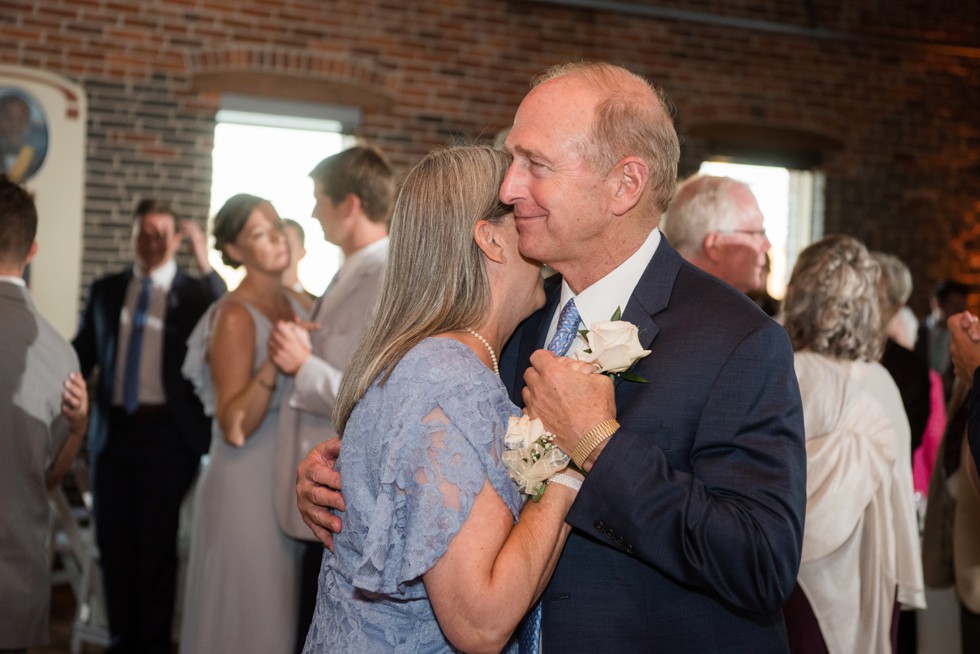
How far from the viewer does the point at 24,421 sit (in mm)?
2848

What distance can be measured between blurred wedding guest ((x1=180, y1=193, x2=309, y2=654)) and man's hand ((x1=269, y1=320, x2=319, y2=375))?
21cm

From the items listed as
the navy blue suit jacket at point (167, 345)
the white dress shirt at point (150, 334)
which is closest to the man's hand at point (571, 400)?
the navy blue suit jacket at point (167, 345)

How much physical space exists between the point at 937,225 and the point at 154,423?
672 cm

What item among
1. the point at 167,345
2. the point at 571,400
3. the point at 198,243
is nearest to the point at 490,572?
the point at 571,400

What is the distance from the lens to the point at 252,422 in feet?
12.3

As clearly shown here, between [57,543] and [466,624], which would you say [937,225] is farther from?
[466,624]

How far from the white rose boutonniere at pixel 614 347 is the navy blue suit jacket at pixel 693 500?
94 mm

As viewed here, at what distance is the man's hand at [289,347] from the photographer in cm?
349

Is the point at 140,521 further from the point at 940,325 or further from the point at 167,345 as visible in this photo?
the point at 940,325

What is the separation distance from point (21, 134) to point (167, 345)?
2524 millimetres

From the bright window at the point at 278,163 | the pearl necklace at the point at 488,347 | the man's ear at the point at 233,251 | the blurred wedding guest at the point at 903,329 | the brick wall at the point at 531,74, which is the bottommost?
the pearl necklace at the point at 488,347

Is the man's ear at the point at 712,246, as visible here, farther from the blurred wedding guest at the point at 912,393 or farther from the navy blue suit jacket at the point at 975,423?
the navy blue suit jacket at the point at 975,423

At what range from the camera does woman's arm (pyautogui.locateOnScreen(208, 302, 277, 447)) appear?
375 centimetres

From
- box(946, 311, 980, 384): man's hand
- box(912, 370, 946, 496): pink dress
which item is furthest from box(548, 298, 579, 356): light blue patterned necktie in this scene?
box(912, 370, 946, 496): pink dress
